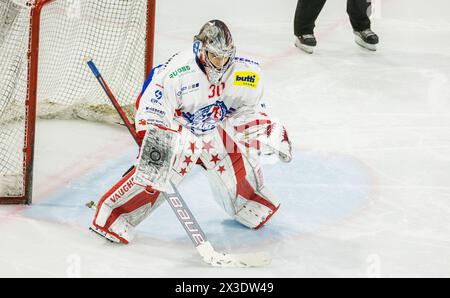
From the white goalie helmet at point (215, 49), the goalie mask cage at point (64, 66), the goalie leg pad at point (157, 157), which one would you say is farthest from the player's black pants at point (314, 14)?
the goalie leg pad at point (157, 157)

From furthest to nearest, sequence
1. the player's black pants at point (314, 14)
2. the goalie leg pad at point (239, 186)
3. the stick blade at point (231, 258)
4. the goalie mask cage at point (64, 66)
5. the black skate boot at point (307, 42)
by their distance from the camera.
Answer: the black skate boot at point (307, 42) → the player's black pants at point (314, 14) → the goalie mask cage at point (64, 66) → the goalie leg pad at point (239, 186) → the stick blade at point (231, 258)

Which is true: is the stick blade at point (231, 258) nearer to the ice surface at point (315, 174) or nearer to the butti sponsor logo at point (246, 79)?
the ice surface at point (315, 174)

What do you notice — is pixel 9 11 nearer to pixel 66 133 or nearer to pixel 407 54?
pixel 66 133

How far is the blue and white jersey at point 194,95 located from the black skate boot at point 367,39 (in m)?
2.34

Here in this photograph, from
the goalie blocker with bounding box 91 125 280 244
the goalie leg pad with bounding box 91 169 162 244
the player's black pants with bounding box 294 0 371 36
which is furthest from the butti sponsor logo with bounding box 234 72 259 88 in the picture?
the player's black pants with bounding box 294 0 371 36

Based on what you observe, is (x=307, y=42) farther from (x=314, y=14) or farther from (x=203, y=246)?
(x=203, y=246)

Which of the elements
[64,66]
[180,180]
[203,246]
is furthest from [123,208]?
[64,66]

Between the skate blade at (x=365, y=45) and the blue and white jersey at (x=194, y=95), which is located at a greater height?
the blue and white jersey at (x=194, y=95)

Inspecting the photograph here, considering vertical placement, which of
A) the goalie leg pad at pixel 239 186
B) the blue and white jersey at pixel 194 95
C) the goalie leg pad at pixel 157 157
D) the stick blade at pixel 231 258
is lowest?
the stick blade at pixel 231 258

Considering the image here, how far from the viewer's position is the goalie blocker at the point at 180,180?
4.15 metres

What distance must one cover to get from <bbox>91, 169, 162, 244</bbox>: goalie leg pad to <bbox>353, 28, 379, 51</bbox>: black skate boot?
104 inches

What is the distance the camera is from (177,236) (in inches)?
179

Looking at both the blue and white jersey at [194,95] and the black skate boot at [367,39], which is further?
the black skate boot at [367,39]
